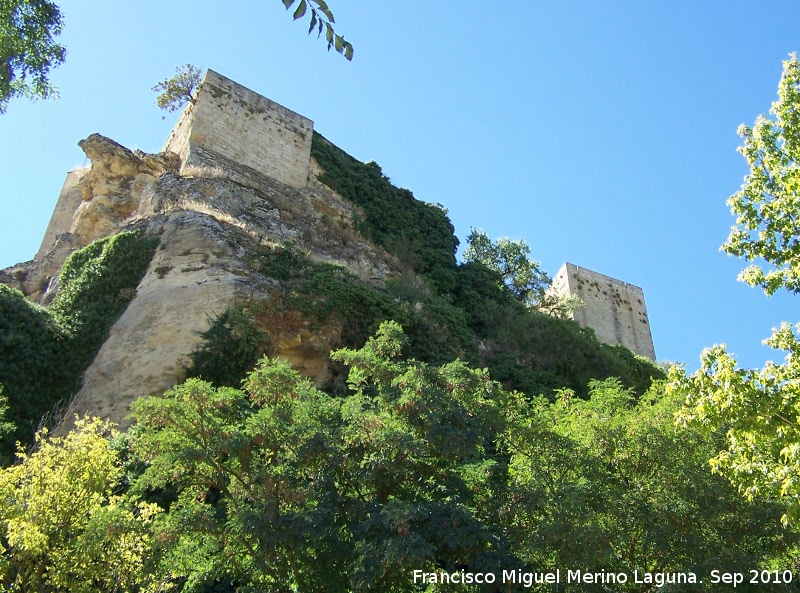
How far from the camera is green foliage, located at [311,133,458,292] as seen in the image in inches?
874

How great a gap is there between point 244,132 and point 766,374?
18.1m

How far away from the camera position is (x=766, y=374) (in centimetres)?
734

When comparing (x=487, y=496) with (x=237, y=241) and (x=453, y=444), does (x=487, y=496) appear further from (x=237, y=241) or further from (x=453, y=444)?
(x=237, y=241)

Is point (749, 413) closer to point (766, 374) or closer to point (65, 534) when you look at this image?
point (766, 374)

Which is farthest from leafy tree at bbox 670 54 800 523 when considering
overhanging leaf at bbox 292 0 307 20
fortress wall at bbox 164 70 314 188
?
fortress wall at bbox 164 70 314 188

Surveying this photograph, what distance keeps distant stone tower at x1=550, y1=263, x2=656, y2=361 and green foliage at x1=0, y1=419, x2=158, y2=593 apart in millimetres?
24120

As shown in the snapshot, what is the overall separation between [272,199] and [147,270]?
6092mm

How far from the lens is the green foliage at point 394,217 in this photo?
22.2 meters

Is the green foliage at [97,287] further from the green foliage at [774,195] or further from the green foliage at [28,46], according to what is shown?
the green foliage at [774,195]

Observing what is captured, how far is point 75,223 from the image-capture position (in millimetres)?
20109

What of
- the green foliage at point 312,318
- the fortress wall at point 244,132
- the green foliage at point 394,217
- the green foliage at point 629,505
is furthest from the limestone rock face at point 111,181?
the green foliage at point 629,505

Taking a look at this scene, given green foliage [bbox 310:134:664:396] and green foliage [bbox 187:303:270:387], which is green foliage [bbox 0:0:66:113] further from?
green foliage [bbox 310:134:664:396]

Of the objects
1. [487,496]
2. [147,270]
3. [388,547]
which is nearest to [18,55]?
[388,547]

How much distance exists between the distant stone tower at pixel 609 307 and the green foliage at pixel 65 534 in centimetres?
2412
